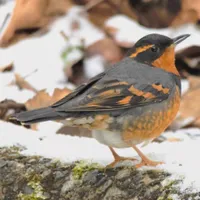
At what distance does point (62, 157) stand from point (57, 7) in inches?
133

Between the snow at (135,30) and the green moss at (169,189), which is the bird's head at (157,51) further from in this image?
the snow at (135,30)

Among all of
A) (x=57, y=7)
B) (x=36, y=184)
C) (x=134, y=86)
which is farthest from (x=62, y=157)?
(x=57, y=7)

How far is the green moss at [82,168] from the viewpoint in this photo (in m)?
4.48

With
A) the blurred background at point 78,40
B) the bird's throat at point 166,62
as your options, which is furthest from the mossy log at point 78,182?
the blurred background at point 78,40

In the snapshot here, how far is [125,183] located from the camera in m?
4.31

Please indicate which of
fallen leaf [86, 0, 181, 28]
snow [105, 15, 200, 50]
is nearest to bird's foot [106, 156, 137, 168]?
snow [105, 15, 200, 50]

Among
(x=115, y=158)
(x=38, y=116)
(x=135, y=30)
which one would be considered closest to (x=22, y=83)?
(x=135, y=30)

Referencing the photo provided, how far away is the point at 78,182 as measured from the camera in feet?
14.5

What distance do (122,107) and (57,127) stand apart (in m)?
1.76

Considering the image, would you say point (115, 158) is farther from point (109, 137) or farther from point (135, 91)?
point (135, 91)

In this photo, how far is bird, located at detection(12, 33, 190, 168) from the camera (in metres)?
4.35

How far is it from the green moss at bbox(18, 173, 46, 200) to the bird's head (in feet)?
3.29

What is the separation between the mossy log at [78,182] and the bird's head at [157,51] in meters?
0.76

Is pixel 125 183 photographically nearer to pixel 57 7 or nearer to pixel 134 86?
pixel 134 86
